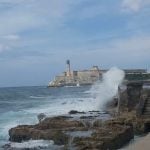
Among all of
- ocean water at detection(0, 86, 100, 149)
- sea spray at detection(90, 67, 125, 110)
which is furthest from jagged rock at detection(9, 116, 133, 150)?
sea spray at detection(90, 67, 125, 110)

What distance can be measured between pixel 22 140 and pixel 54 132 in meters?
1.77

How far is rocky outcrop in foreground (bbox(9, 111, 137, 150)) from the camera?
21344 millimetres

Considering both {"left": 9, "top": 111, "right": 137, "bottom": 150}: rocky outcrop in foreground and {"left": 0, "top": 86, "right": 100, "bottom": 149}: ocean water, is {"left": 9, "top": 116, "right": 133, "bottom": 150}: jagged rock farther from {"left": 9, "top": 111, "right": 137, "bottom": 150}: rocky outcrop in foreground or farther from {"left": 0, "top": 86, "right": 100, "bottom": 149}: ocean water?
{"left": 0, "top": 86, "right": 100, "bottom": 149}: ocean water

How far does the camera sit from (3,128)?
107 ft

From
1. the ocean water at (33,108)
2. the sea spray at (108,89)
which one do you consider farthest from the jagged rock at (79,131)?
the sea spray at (108,89)

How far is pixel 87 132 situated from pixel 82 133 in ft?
1.17

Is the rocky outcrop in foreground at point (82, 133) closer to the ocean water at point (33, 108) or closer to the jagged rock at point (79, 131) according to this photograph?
the jagged rock at point (79, 131)

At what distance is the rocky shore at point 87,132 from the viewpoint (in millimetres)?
21422


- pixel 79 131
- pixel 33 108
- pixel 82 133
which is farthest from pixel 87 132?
pixel 33 108

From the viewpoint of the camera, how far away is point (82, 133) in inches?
935

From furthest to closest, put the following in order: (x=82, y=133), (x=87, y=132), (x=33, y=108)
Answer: (x=33, y=108), (x=87, y=132), (x=82, y=133)

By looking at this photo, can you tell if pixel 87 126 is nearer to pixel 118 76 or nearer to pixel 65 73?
pixel 118 76

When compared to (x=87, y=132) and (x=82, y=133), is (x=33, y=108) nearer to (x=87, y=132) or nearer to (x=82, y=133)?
(x=87, y=132)

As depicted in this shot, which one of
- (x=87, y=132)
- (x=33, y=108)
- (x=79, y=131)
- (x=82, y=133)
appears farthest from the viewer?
(x=33, y=108)
